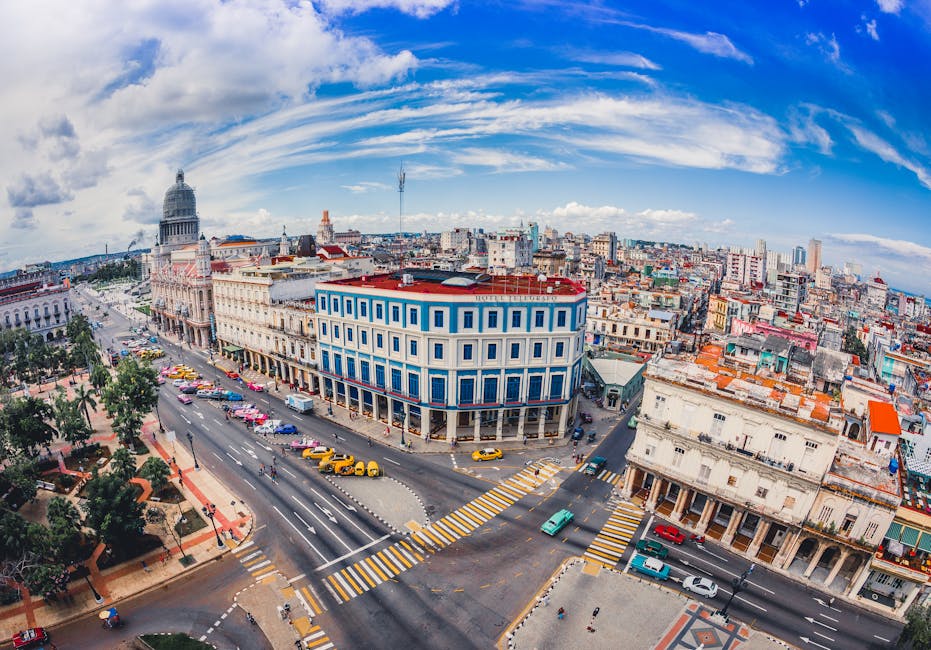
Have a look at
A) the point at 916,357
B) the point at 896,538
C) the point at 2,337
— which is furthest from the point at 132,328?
the point at 916,357

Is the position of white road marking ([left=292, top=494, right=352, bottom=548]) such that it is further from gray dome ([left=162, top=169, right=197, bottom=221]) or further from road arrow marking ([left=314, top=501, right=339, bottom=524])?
gray dome ([left=162, top=169, right=197, bottom=221])

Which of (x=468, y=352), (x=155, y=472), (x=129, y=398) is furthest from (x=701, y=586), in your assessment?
(x=129, y=398)

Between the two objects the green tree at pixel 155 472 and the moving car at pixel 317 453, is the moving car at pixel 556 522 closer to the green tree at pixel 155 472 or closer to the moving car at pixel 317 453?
the moving car at pixel 317 453

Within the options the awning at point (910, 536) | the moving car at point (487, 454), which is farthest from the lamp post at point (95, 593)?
the awning at point (910, 536)

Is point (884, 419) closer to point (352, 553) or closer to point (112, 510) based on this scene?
point (352, 553)

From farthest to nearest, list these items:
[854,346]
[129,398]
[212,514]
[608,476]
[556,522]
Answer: [854,346], [129,398], [608,476], [212,514], [556,522]

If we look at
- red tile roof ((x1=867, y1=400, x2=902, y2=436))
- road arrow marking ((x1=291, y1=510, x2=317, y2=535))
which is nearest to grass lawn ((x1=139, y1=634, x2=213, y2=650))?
road arrow marking ((x1=291, y1=510, x2=317, y2=535))

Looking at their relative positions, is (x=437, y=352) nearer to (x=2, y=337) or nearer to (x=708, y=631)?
(x=708, y=631)
